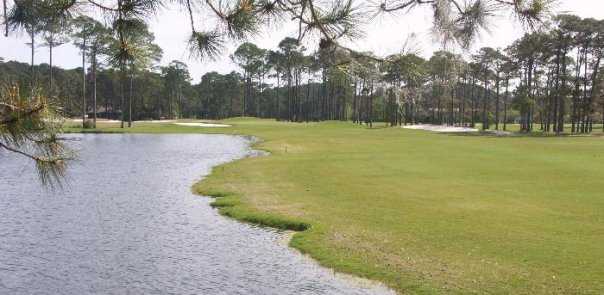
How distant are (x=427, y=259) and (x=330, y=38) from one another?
8.53 meters

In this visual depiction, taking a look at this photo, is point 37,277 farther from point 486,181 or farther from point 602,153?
point 602,153

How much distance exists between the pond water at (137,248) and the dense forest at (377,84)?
287cm

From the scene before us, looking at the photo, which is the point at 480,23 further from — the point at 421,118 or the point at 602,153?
the point at 421,118

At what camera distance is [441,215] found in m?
17.5

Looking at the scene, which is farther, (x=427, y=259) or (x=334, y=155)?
(x=334, y=155)

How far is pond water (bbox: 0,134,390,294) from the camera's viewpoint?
11898mm

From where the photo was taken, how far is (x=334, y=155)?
124 ft

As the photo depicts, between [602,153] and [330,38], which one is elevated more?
[330,38]

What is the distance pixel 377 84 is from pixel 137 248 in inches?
419

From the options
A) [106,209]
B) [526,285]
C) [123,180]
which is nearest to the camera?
[526,285]

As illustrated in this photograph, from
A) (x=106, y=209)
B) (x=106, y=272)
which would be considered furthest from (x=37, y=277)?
(x=106, y=209)

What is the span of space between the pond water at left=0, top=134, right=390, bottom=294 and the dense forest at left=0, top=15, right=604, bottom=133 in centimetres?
287

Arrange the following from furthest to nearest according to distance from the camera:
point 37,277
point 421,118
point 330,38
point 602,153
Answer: point 421,118 → point 602,153 → point 37,277 → point 330,38

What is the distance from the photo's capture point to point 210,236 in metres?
16.0
